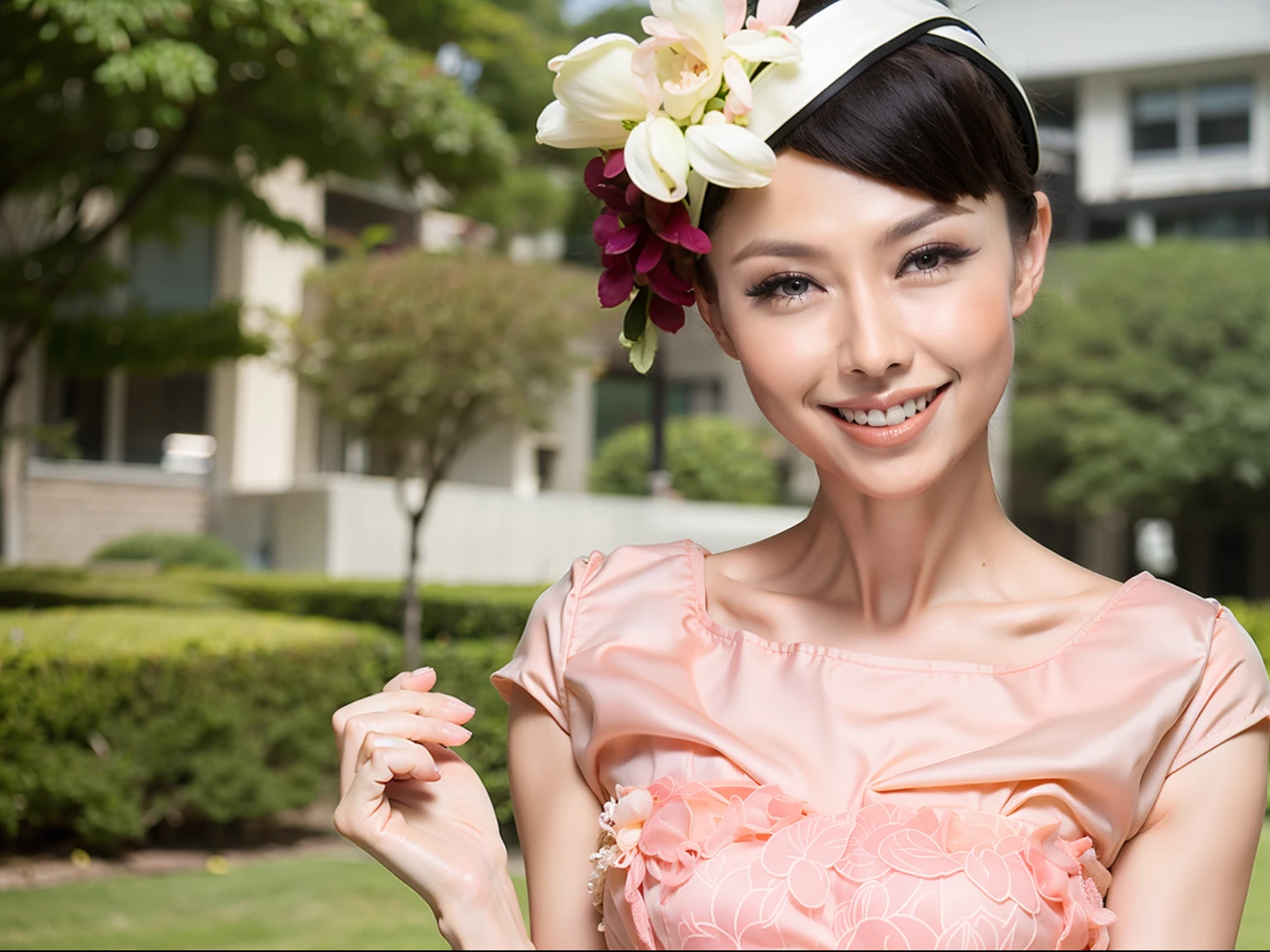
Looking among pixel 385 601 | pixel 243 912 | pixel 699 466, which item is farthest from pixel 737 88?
pixel 699 466

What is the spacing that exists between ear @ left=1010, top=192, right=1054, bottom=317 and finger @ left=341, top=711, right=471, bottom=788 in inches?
32.0

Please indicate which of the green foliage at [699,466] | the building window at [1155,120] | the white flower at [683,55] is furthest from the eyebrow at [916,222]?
the building window at [1155,120]

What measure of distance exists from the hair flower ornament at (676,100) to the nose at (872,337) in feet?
0.54

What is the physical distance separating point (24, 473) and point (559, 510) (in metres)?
6.09

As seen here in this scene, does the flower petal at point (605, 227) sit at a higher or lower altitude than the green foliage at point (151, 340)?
lower

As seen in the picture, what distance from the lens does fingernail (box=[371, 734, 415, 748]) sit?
55.5 inches

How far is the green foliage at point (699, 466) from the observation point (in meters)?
20.3

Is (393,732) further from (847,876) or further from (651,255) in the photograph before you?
(651,255)

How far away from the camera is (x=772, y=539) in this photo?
181 cm

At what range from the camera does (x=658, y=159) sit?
4.85ft

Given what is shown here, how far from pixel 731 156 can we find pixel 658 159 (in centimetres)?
8

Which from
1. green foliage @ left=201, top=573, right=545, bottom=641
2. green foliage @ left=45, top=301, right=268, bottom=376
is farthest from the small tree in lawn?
green foliage @ left=45, top=301, right=268, bottom=376

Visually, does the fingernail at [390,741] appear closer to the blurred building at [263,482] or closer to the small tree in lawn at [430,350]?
the small tree in lawn at [430,350]

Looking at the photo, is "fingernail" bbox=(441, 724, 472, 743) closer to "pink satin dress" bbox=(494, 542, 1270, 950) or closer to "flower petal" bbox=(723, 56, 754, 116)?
"pink satin dress" bbox=(494, 542, 1270, 950)
